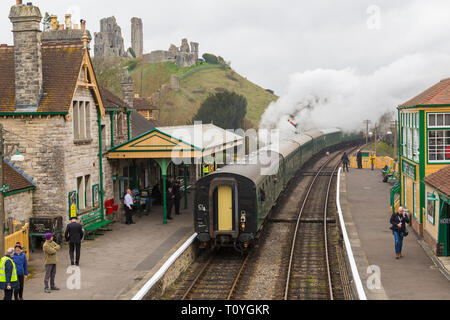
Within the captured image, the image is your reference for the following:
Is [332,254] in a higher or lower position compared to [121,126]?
lower

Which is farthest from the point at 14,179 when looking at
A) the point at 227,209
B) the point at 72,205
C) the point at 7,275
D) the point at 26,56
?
the point at 227,209

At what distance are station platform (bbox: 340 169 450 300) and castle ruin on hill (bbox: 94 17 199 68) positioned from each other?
414 feet

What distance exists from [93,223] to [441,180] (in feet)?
38.1

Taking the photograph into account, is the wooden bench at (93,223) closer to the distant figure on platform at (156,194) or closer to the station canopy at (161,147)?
the station canopy at (161,147)

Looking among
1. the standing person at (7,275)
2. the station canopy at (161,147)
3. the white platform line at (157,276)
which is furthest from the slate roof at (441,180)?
the standing person at (7,275)

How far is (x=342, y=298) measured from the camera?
512 inches

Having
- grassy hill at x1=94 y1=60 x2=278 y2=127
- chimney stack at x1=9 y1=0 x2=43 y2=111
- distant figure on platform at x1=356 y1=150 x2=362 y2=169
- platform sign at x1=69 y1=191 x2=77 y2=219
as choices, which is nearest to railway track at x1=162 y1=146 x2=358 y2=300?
platform sign at x1=69 y1=191 x2=77 y2=219

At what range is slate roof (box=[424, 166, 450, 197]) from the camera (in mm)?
14203

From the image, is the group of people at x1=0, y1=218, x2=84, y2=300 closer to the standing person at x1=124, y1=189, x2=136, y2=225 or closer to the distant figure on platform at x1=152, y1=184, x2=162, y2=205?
the standing person at x1=124, y1=189, x2=136, y2=225

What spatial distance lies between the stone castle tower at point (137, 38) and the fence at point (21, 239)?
444 ft

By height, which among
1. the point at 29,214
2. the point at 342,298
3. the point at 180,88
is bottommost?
the point at 342,298
